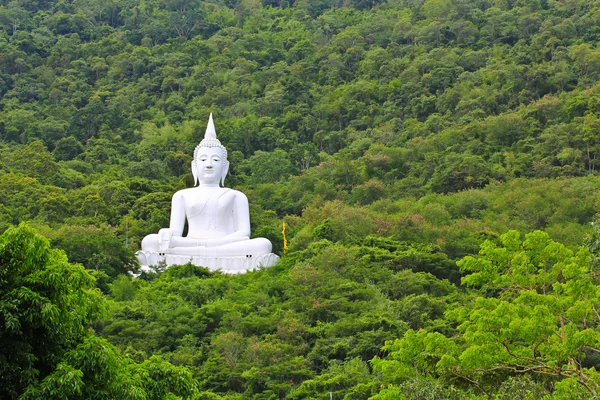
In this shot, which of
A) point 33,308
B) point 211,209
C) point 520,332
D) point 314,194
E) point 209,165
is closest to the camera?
point 33,308

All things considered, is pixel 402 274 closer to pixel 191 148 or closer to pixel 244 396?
pixel 244 396

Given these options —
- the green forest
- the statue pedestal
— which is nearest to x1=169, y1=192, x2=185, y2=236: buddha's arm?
the statue pedestal

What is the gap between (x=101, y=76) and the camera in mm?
46719

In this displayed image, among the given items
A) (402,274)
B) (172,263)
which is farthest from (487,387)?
(172,263)

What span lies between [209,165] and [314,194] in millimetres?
6505

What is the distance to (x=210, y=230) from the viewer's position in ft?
83.1

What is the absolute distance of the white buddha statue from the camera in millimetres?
24188

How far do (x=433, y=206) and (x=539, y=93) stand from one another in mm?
13874

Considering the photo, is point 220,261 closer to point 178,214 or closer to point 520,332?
point 178,214

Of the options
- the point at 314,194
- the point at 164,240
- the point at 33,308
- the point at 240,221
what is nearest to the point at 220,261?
the point at 164,240

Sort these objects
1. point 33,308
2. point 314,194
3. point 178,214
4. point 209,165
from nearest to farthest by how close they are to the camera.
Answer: point 33,308
point 178,214
point 209,165
point 314,194

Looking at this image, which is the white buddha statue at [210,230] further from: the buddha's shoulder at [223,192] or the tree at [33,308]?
the tree at [33,308]

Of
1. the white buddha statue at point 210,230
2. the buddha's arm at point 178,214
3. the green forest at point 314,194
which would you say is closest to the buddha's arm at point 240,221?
the white buddha statue at point 210,230

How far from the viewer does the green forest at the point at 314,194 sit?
11.5 meters
